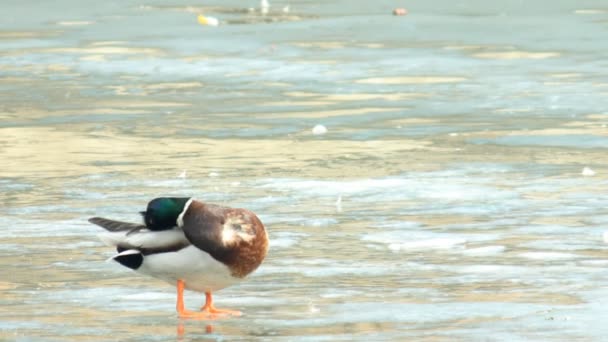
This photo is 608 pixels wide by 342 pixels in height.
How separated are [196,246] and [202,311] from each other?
29 cm

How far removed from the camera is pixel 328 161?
41.5ft

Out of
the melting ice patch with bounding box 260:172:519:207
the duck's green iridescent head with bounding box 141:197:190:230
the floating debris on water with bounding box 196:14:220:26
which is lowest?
the floating debris on water with bounding box 196:14:220:26

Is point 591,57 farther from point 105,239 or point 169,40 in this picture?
point 105,239

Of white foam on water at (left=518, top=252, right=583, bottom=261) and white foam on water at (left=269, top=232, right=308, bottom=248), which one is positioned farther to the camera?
white foam on water at (left=269, top=232, right=308, bottom=248)

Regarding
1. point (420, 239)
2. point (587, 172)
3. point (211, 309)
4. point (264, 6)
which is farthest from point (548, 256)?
point (264, 6)

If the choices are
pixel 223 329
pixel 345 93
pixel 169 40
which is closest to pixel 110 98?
pixel 345 93

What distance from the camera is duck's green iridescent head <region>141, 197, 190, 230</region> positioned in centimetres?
735

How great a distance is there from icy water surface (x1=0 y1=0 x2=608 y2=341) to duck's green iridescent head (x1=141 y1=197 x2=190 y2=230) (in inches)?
14.2

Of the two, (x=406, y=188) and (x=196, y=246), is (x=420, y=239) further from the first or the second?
(x=196, y=246)

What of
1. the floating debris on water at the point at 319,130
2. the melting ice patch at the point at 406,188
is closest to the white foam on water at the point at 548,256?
the melting ice patch at the point at 406,188

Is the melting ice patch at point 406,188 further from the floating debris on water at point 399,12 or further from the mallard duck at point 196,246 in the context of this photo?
the floating debris on water at point 399,12

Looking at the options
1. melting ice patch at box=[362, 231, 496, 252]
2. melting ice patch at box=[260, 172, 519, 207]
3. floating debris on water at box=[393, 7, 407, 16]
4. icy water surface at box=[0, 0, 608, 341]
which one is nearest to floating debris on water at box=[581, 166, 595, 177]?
icy water surface at box=[0, 0, 608, 341]

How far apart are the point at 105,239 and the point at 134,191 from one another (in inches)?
147

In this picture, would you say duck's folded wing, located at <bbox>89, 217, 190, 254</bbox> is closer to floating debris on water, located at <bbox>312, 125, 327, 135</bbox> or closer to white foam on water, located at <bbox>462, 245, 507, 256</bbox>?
white foam on water, located at <bbox>462, 245, 507, 256</bbox>
